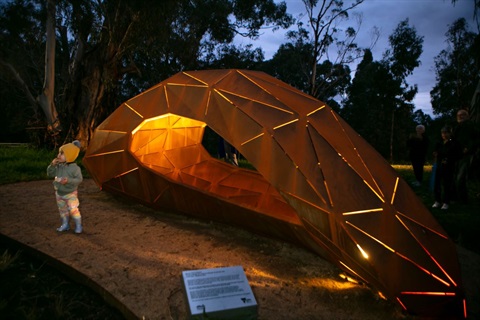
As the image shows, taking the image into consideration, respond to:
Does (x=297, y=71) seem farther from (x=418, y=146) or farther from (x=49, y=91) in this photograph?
(x=418, y=146)

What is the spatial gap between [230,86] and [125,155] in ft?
7.45

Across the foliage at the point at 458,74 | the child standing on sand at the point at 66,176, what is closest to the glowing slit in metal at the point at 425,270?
the child standing on sand at the point at 66,176

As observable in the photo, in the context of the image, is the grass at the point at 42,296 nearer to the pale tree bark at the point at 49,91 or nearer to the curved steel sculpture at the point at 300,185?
the curved steel sculpture at the point at 300,185

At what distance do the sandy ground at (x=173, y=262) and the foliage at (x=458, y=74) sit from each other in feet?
78.1

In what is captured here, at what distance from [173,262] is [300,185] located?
1841mm

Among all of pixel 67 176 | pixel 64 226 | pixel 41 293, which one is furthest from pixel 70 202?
pixel 41 293

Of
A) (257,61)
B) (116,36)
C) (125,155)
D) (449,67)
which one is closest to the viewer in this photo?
(125,155)

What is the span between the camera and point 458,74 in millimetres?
26422

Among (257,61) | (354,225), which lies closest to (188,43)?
(257,61)

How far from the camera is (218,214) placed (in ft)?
18.3

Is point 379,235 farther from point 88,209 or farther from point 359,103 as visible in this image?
point 359,103

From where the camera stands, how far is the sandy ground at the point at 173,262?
11.8 feet

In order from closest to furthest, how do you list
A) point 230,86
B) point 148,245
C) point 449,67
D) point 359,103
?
point 148,245, point 230,86, point 449,67, point 359,103

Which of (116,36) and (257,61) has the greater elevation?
(257,61)
